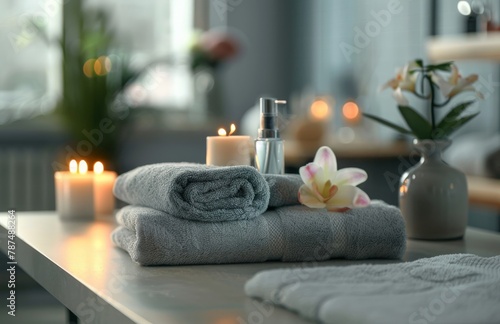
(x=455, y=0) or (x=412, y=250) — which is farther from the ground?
(x=455, y=0)

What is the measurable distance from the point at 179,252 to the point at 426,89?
217cm

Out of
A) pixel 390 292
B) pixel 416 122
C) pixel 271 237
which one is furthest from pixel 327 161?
pixel 390 292

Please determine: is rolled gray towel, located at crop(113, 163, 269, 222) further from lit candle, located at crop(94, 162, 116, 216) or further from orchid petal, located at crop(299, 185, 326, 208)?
lit candle, located at crop(94, 162, 116, 216)

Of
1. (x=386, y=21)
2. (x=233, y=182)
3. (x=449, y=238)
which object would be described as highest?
(x=386, y=21)

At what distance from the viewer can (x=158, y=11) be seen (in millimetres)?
4043

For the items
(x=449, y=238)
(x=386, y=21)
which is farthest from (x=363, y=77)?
(x=449, y=238)

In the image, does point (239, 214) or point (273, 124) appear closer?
point (239, 214)

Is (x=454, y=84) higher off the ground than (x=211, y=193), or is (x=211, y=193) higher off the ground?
(x=454, y=84)

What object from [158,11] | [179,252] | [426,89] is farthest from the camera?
[158,11]

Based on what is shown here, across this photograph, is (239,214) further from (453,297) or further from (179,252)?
(453,297)

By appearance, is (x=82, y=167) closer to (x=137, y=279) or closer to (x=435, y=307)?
(x=137, y=279)

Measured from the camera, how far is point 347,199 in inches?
45.9

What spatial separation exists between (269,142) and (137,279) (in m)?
0.37

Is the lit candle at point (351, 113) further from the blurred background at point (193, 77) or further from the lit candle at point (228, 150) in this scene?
the lit candle at point (228, 150)
